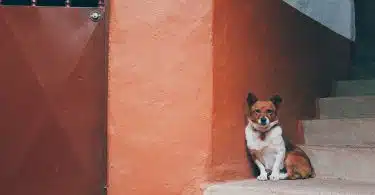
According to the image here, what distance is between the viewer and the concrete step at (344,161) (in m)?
2.47

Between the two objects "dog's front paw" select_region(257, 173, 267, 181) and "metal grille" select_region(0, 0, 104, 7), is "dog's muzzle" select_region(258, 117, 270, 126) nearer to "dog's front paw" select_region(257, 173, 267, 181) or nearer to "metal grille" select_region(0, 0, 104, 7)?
"dog's front paw" select_region(257, 173, 267, 181)

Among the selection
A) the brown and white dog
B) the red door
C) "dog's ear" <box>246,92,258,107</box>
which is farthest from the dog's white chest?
the red door

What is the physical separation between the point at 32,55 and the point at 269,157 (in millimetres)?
1238

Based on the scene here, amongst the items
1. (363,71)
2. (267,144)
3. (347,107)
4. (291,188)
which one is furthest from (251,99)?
(363,71)

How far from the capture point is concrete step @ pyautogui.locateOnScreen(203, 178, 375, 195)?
2.02m

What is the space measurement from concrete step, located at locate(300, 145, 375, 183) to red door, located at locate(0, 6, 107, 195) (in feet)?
3.53

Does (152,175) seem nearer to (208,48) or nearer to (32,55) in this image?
(208,48)

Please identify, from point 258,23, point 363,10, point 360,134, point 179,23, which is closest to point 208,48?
point 179,23

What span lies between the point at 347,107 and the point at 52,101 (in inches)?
67.6

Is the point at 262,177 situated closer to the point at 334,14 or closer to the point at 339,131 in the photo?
the point at 339,131

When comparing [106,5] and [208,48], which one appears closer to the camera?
[208,48]

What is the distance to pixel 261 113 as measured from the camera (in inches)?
94.1

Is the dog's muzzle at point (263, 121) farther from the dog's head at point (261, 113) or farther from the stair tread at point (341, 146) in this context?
the stair tread at point (341, 146)

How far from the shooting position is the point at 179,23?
2.34 metres
